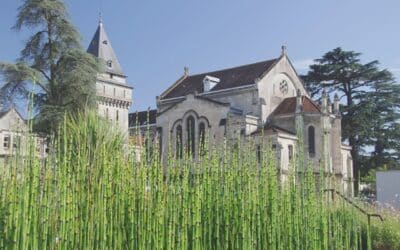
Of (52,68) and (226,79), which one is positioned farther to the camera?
(226,79)

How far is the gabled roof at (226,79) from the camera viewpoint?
37312mm

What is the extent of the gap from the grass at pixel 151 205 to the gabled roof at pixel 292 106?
29.2m

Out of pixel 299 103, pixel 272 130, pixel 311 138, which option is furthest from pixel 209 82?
pixel 311 138

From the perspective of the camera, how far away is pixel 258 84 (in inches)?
1401

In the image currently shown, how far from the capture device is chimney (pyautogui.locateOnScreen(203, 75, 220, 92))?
39.1 meters

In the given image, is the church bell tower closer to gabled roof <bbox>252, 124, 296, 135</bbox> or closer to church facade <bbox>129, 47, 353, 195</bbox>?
church facade <bbox>129, 47, 353, 195</bbox>

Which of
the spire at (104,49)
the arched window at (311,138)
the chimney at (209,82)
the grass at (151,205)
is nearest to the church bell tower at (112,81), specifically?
the spire at (104,49)

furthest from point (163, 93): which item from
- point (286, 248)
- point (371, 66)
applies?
point (286, 248)

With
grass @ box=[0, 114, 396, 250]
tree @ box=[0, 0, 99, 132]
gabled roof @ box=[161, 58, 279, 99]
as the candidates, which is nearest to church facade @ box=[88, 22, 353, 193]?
gabled roof @ box=[161, 58, 279, 99]

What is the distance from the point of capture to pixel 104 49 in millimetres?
42938

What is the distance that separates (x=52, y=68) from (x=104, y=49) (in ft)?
82.5

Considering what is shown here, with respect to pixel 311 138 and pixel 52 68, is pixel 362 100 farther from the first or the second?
pixel 52 68

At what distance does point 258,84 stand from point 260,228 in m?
30.9

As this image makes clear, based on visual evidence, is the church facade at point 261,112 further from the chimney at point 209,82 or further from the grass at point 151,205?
the grass at point 151,205
